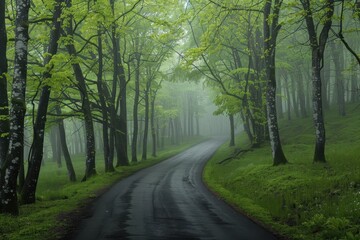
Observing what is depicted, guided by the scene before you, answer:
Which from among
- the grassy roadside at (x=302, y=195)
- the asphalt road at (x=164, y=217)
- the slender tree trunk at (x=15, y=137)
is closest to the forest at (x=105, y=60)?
the slender tree trunk at (x=15, y=137)

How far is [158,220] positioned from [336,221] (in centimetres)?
473

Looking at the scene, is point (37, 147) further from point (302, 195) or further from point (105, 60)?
point (105, 60)

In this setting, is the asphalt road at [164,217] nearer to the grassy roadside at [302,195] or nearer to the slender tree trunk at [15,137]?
the grassy roadside at [302,195]

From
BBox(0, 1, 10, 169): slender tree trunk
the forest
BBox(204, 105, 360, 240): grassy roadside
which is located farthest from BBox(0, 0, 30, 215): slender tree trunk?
BBox(204, 105, 360, 240): grassy roadside

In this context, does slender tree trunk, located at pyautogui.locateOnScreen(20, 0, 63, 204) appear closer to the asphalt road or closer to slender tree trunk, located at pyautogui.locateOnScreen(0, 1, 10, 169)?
slender tree trunk, located at pyautogui.locateOnScreen(0, 1, 10, 169)

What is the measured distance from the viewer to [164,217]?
33.1 feet

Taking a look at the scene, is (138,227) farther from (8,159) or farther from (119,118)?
(119,118)

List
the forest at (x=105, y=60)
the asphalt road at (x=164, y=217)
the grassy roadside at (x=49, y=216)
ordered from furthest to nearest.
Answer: the forest at (x=105, y=60) → the grassy roadside at (x=49, y=216) → the asphalt road at (x=164, y=217)

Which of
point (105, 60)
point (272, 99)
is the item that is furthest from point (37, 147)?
point (105, 60)

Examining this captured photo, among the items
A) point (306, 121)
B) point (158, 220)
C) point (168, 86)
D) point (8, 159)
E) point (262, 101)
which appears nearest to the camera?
point (158, 220)

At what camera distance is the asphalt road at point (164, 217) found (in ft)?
27.0

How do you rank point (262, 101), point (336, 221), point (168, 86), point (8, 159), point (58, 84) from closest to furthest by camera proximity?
point (336, 221)
point (8, 159)
point (58, 84)
point (262, 101)
point (168, 86)

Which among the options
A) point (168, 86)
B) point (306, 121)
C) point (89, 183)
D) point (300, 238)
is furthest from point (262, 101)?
point (168, 86)

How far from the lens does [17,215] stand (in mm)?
10516
